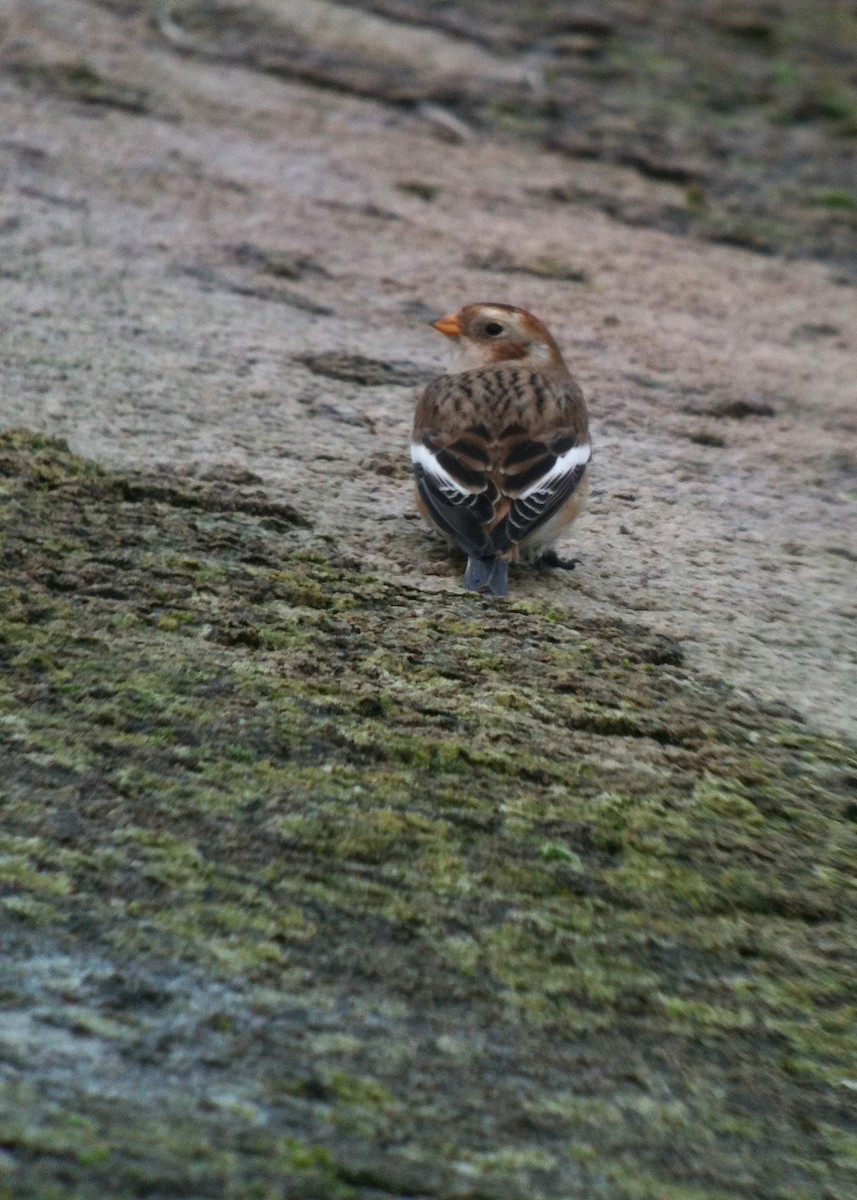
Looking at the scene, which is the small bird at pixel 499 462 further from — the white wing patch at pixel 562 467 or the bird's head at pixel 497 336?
the bird's head at pixel 497 336

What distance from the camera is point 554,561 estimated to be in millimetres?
4176

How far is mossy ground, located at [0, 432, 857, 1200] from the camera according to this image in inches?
82.0

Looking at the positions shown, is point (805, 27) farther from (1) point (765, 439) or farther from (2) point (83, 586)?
(2) point (83, 586)

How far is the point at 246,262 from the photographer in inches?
231

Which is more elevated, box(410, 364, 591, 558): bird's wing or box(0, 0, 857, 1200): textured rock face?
box(410, 364, 591, 558): bird's wing

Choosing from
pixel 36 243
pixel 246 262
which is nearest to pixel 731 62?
pixel 246 262

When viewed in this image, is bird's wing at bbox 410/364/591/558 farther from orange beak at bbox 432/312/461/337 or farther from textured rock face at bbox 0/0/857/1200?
orange beak at bbox 432/312/461/337

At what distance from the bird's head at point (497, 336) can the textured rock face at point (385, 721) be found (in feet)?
0.68

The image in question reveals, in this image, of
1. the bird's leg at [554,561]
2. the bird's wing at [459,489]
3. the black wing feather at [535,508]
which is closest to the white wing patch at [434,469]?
the bird's wing at [459,489]

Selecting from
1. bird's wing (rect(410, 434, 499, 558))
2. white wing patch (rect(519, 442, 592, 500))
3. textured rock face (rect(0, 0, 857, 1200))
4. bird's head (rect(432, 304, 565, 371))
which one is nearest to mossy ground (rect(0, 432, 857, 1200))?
textured rock face (rect(0, 0, 857, 1200))

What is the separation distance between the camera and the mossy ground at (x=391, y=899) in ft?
6.83

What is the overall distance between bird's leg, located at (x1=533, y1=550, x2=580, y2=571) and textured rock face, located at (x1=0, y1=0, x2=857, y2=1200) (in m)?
0.04

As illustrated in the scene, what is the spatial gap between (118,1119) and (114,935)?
1.35 feet

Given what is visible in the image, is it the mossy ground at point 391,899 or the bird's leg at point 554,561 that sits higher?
the mossy ground at point 391,899
